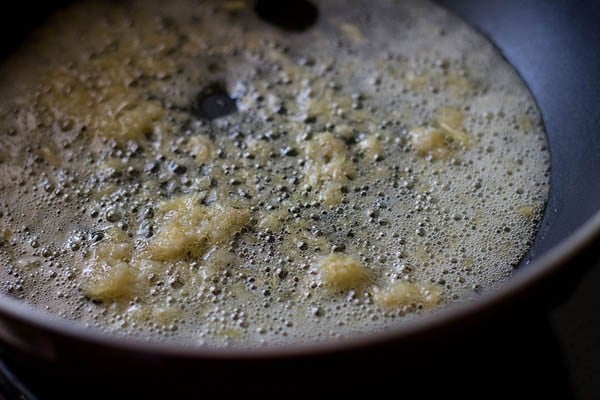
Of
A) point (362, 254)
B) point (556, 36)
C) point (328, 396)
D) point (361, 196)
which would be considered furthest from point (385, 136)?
point (328, 396)

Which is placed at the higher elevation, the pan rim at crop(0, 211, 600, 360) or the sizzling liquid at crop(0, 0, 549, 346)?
the pan rim at crop(0, 211, 600, 360)

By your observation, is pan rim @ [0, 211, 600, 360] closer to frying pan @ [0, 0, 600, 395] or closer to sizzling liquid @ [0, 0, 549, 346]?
frying pan @ [0, 0, 600, 395]

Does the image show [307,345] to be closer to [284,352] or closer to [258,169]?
[284,352]

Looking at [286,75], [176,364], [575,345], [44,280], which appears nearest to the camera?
[176,364]

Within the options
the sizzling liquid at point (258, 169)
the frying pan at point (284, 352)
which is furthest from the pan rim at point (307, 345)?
the sizzling liquid at point (258, 169)

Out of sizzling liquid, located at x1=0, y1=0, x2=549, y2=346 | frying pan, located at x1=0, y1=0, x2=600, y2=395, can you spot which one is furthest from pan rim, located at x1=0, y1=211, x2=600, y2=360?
sizzling liquid, located at x1=0, y1=0, x2=549, y2=346

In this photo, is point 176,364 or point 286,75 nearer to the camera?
point 176,364

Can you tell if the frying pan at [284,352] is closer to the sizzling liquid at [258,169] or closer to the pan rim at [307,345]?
the pan rim at [307,345]

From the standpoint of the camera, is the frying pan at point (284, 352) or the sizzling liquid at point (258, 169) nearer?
the frying pan at point (284, 352)

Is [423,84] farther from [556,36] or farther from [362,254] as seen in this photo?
[362,254]
